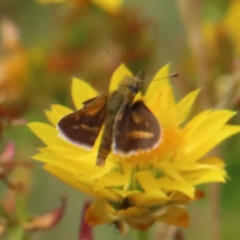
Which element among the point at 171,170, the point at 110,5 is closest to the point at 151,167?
the point at 171,170

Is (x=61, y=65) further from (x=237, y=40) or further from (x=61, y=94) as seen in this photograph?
(x=237, y=40)

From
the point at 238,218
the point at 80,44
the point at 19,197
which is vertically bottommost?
the point at 238,218

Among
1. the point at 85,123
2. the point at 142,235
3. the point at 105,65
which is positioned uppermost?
the point at 105,65

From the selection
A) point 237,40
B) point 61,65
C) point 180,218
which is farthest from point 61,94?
point 180,218

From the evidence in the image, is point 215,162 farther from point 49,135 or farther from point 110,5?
point 110,5

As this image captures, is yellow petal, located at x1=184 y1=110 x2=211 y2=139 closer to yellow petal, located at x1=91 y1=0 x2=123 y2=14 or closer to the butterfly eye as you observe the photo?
the butterfly eye

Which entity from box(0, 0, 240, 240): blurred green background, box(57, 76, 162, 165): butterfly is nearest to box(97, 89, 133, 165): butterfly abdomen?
box(57, 76, 162, 165): butterfly
